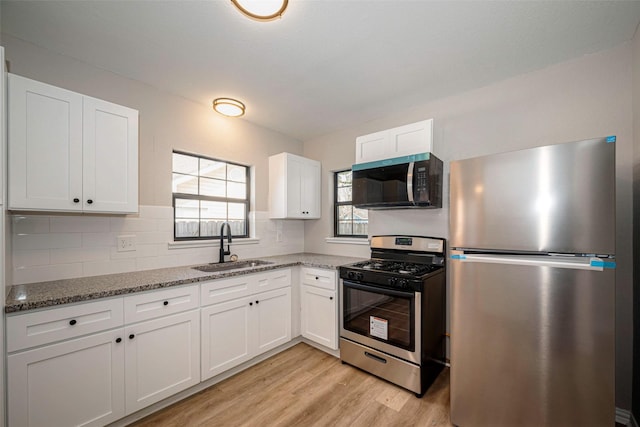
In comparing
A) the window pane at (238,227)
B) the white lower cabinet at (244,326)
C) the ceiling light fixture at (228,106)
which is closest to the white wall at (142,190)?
the window pane at (238,227)

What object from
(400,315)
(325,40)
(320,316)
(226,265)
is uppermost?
(325,40)

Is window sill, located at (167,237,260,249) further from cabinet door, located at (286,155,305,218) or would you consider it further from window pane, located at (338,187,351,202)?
window pane, located at (338,187,351,202)

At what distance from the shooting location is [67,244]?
1.96 meters

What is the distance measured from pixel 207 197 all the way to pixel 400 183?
6.82 feet

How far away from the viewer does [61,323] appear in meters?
1.51

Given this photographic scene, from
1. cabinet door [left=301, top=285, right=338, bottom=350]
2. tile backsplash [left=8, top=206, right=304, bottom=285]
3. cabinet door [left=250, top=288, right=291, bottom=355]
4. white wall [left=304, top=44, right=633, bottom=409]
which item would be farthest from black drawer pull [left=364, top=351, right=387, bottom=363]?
tile backsplash [left=8, top=206, right=304, bottom=285]

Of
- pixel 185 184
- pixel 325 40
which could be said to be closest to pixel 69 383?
pixel 185 184

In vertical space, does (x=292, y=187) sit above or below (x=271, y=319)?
above

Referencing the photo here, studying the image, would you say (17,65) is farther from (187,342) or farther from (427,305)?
(427,305)

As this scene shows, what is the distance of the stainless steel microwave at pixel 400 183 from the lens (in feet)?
7.72

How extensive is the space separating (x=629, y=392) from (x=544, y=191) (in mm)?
1613

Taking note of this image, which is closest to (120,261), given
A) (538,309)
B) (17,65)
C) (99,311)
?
(99,311)

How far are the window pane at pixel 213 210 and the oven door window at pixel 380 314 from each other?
165 cm

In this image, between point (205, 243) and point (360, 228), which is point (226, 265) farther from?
point (360, 228)
